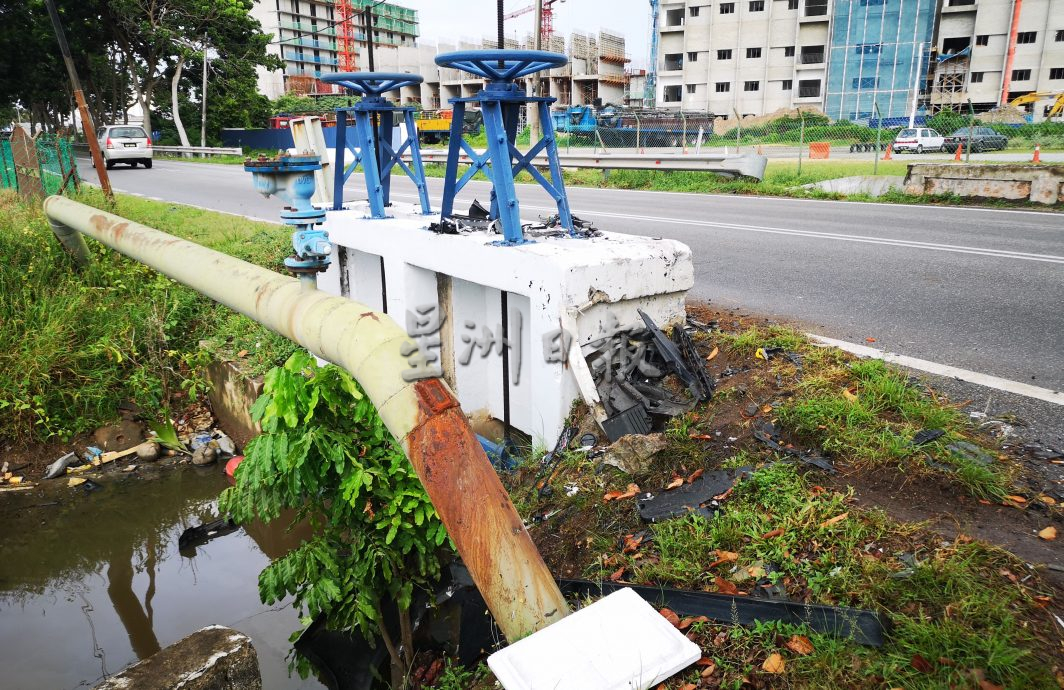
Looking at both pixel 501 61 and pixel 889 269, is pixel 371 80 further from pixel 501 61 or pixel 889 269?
pixel 889 269

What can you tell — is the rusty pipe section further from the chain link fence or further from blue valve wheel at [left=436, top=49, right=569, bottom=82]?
the chain link fence

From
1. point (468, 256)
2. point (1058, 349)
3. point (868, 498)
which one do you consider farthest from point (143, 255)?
point (1058, 349)

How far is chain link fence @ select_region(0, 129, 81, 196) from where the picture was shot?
38.2ft

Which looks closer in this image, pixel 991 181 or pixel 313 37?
pixel 991 181

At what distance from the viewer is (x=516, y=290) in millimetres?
3965

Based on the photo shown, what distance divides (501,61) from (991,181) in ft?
35.7

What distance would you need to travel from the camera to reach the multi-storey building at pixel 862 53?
1799 inches

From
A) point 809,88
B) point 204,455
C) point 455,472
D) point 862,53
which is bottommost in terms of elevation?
point 204,455

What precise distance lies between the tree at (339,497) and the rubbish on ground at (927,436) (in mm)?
2108

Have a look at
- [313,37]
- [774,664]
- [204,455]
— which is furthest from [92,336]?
[313,37]

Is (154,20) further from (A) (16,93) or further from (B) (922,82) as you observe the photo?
(B) (922,82)

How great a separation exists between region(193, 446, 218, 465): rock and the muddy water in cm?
11

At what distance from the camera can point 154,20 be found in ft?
115

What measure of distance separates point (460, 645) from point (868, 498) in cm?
181
